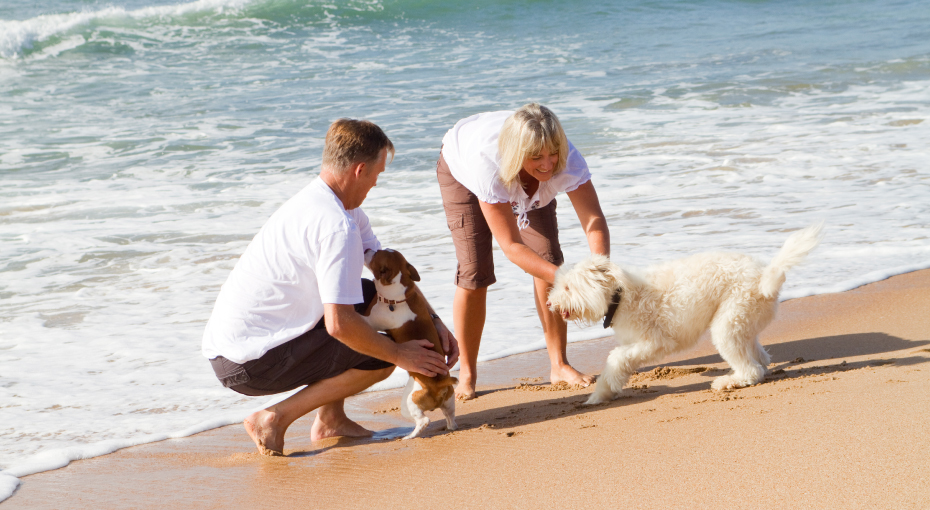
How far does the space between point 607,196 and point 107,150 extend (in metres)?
8.26

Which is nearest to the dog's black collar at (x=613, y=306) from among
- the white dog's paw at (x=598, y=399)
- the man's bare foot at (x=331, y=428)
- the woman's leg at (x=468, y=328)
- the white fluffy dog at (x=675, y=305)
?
the white fluffy dog at (x=675, y=305)

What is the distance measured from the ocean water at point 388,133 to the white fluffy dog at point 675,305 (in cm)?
142

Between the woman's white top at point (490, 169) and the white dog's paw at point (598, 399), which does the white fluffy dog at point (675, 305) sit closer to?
the white dog's paw at point (598, 399)

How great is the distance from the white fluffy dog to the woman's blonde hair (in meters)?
0.59

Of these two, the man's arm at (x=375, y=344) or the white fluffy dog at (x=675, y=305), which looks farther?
the white fluffy dog at (x=675, y=305)

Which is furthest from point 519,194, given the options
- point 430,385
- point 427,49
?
point 427,49

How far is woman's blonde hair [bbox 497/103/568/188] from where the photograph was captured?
12.7 ft

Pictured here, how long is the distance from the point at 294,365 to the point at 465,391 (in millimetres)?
1278

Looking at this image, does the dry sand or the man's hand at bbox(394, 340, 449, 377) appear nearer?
the dry sand

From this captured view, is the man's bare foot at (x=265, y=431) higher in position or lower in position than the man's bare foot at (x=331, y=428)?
higher

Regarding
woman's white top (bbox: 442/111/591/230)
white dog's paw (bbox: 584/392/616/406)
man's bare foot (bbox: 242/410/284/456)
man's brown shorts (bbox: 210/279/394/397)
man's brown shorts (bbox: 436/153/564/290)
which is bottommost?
white dog's paw (bbox: 584/392/616/406)

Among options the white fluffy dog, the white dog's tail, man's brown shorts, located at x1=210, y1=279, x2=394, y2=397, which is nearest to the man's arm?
man's brown shorts, located at x1=210, y1=279, x2=394, y2=397

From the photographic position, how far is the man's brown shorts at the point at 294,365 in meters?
3.70

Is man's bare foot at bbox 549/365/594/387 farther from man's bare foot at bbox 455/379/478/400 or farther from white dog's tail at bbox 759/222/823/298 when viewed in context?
white dog's tail at bbox 759/222/823/298
